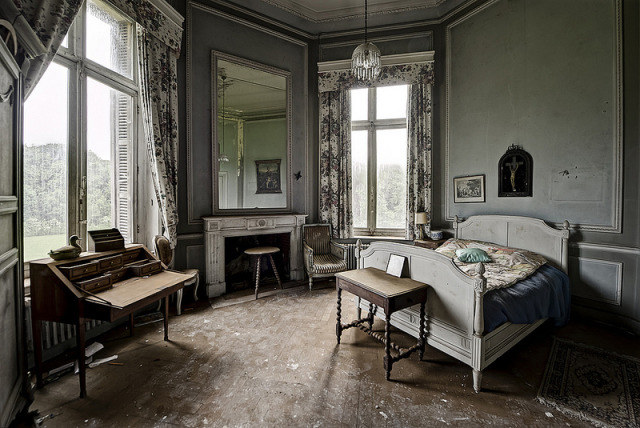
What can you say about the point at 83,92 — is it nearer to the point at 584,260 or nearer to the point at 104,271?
the point at 104,271

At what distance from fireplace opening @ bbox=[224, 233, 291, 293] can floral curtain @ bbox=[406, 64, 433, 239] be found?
2211 mm

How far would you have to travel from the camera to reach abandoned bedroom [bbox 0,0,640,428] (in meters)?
1.94

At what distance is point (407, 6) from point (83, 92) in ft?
15.7

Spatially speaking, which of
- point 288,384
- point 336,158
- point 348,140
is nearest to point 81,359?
point 288,384

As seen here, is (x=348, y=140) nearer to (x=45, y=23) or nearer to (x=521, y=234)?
(x=521, y=234)

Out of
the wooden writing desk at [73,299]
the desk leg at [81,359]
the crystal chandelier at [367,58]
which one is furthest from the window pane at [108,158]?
the crystal chandelier at [367,58]

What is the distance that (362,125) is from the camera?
5141 millimetres

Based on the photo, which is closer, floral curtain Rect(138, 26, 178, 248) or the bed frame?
the bed frame

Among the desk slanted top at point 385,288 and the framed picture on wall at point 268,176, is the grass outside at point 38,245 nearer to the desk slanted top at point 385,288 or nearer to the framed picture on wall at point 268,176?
the framed picture on wall at point 268,176

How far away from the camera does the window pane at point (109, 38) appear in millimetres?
2830

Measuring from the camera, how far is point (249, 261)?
15.4 feet

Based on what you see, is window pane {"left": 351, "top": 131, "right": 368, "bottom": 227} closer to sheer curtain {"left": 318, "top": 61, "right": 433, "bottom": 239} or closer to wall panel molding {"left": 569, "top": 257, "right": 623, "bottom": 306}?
sheer curtain {"left": 318, "top": 61, "right": 433, "bottom": 239}

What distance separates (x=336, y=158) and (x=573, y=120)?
3230mm

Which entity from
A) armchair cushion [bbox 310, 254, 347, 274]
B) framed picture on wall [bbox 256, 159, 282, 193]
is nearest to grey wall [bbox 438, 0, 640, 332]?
armchair cushion [bbox 310, 254, 347, 274]
